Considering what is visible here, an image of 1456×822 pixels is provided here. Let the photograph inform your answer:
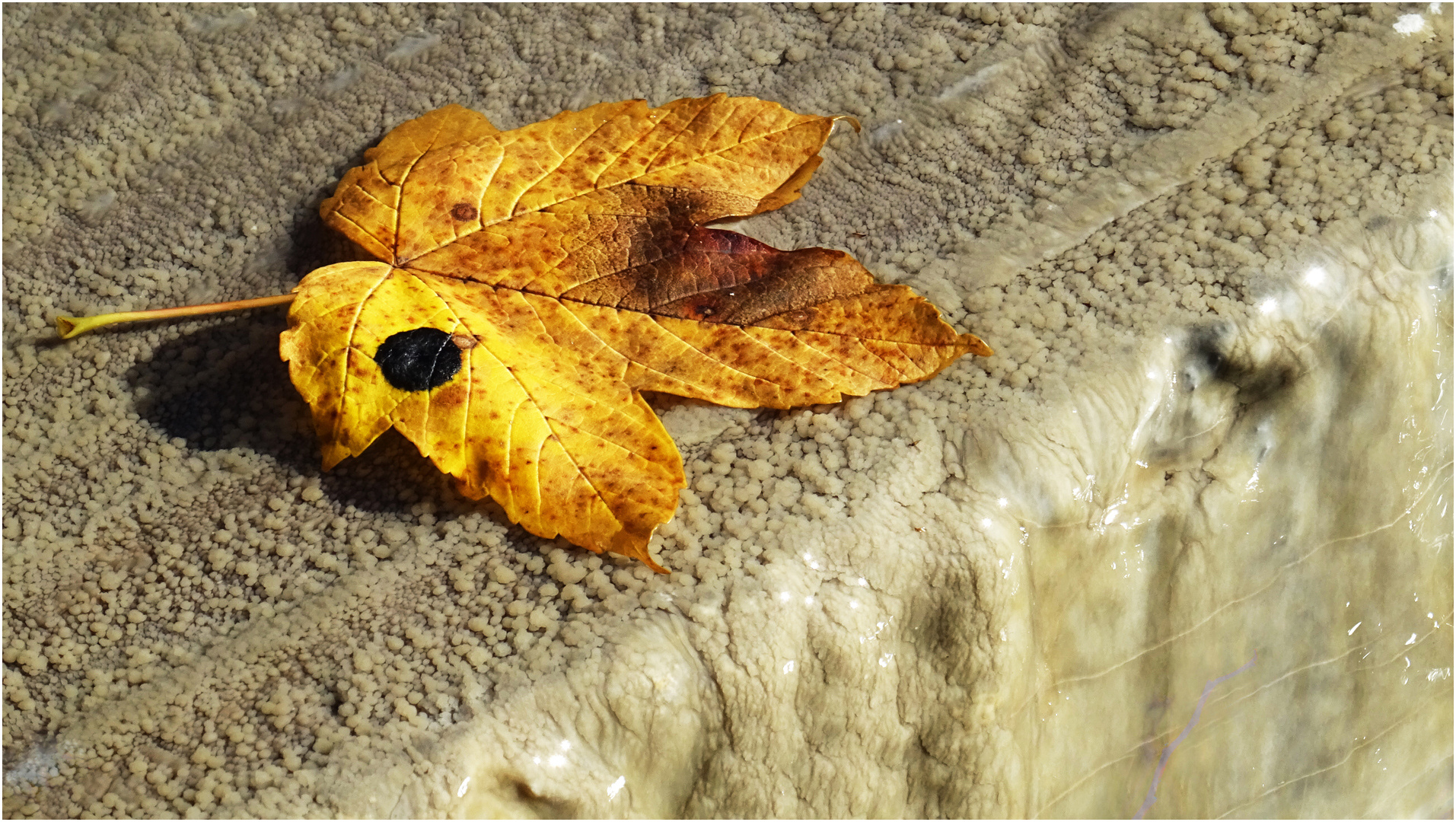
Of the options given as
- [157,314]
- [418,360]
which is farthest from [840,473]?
[157,314]

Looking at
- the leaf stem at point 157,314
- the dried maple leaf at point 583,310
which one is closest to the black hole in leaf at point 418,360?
the dried maple leaf at point 583,310

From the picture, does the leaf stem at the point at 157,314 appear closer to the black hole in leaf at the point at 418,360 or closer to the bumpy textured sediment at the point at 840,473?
the bumpy textured sediment at the point at 840,473

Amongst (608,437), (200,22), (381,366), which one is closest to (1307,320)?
(608,437)

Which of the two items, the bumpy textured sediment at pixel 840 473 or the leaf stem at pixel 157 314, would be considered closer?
the bumpy textured sediment at pixel 840 473

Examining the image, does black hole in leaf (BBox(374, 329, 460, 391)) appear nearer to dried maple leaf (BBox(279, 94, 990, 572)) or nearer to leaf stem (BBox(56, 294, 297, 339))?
dried maple leaf (BBox(279, 94, 990, 572))

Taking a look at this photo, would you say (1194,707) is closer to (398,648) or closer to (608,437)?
(608,437)

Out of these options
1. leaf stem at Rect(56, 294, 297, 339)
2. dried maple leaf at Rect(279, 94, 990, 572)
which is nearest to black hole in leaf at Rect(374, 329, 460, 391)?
dried maple leaf at Rect(279, 94, 990, 572)

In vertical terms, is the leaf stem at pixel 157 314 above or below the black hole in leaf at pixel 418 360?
below
